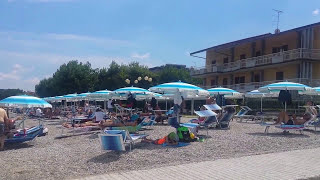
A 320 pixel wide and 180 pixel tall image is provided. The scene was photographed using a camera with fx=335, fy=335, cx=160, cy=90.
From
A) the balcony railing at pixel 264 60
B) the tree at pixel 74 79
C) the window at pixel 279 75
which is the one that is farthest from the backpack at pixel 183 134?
the tree at pixel 74 79

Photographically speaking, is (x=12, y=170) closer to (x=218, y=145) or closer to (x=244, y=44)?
(x=218, y=145)

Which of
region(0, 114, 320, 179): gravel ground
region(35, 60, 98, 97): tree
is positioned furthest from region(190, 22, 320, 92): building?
region(0, 114, 320, 179): gravel ground

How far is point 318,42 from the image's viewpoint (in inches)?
1283

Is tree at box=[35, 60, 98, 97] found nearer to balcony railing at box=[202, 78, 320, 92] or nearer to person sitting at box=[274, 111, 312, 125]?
balcony railing at box=[202, 78, 320, 92]

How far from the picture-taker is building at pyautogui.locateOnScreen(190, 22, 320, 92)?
107 ft

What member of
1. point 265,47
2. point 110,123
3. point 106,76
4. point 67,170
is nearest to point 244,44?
point 265,47

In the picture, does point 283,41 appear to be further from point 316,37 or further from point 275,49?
point 316,37

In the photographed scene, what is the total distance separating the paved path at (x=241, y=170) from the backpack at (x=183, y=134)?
104 inches

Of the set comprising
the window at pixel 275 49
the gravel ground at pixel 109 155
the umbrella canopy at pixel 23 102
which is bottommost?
the gravel ground at pixel 109 155

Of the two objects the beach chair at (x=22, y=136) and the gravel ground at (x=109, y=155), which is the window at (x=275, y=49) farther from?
the beach chair at (x=22, y=136)

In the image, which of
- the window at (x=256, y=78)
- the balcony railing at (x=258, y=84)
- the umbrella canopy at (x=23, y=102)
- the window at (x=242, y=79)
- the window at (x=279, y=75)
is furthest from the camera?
the window at (x=242, y=79)

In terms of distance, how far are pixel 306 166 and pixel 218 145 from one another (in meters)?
3.19

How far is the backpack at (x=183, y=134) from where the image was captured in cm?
1088

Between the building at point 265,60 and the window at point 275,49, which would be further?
the window at point 275,49
